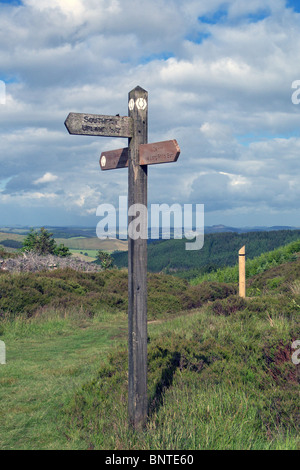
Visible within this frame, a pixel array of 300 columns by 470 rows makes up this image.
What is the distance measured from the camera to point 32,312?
40.0ft

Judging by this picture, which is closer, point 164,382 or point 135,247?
point 135,247

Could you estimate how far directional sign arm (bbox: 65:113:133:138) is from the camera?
4570 millimetres

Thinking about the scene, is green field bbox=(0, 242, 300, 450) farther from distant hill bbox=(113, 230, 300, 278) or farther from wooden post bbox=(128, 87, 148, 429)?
distant hill bbox=(113, 230, 300, 278)

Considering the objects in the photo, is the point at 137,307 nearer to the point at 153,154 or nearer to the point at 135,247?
the point at 135,247

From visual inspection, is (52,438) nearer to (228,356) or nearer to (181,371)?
(181,371)

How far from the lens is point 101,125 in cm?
462

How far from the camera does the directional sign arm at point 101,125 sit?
15.0 feet

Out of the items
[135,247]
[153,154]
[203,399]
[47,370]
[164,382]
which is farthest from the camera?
[47,370]

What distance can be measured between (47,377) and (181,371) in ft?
7.54

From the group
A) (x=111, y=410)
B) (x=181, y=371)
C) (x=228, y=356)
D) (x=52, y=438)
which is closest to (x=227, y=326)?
(x=228, y=356)

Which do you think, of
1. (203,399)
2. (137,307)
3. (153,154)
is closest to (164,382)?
(203,399)

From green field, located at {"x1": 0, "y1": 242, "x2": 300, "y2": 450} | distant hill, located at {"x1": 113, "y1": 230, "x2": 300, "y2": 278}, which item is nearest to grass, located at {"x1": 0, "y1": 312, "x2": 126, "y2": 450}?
green field, located at {"x1": 0, "y1": 242, "x2": 300, "y2": 450}

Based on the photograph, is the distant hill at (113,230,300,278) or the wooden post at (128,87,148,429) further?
the distant hill at (113,230,300,278)

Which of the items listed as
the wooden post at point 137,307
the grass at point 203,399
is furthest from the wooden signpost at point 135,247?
the grass at point 203,399
